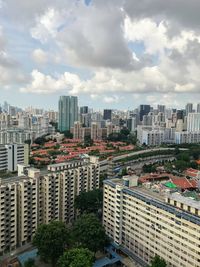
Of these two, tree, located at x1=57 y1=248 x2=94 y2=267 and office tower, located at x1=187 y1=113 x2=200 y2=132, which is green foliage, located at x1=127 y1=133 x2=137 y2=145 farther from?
tree, located at x1=57 y1=248 x2=94 y2=267

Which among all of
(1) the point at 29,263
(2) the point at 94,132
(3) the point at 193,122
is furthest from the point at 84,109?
(1) the point at 29,263

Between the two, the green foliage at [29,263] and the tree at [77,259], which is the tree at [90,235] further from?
the green foliage at [29,263]

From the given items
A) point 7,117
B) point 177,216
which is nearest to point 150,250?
point 177,216

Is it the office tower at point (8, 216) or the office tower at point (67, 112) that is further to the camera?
the office tower at point (67, 112)

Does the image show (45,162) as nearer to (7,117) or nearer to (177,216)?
(177,216)

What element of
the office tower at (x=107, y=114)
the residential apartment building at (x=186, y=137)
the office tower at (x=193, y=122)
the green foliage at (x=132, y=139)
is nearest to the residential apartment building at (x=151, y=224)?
the green foliage at (x=132, y=139)

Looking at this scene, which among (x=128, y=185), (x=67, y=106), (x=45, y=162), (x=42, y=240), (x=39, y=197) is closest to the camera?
(x=42, y=240)

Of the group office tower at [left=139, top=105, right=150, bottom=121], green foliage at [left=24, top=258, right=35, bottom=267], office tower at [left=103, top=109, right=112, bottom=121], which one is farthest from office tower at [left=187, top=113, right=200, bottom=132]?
green foliage at [left=24, top=258, right=35, bottom=267]
